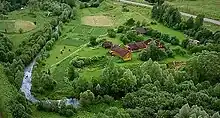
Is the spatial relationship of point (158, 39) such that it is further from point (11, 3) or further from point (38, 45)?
point (11, 3)

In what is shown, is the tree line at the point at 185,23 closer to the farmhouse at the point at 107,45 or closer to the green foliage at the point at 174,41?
the green foliage at the point at 174,41

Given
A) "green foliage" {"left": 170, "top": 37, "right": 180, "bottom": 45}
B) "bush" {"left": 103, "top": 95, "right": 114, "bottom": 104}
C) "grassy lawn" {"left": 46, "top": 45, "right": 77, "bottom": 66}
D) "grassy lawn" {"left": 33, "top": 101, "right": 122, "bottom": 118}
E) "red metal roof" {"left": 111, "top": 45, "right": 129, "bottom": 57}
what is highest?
"red metal roof" {"left": 111, "top": 45, "right": 129, "bottom": 57}

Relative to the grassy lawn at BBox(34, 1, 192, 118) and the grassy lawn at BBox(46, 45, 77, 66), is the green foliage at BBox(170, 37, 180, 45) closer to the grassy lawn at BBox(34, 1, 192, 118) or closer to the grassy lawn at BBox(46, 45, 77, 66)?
the grassy lawn at BBox(34, 1, 192, 118)

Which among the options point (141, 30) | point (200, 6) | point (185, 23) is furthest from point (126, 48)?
point (200, 6)

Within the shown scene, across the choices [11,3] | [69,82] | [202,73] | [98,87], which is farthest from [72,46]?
[11,3]

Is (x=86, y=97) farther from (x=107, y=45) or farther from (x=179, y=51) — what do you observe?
(x=179, y=51)

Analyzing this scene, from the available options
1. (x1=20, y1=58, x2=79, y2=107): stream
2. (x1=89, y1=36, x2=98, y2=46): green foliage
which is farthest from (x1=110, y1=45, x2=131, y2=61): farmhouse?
(x1=20, y1=58, x2=79, y2=107): stream
